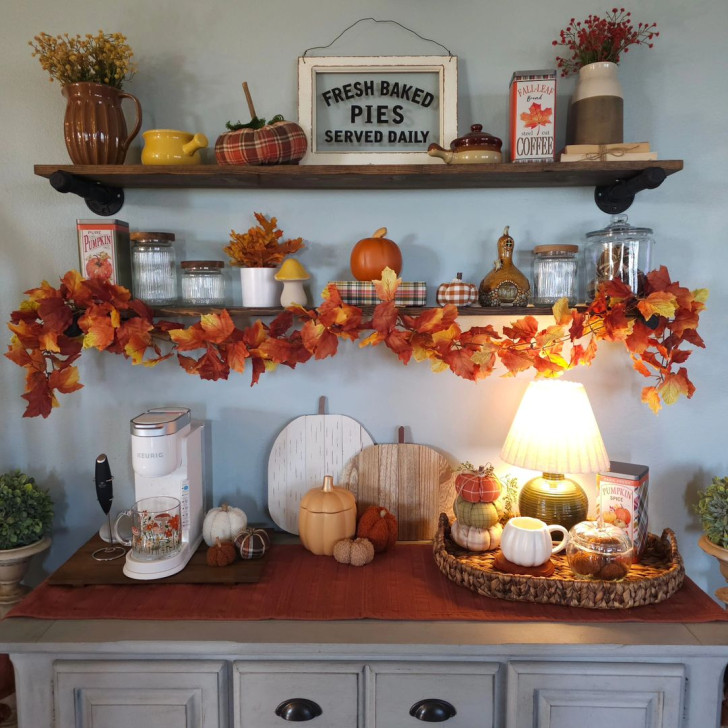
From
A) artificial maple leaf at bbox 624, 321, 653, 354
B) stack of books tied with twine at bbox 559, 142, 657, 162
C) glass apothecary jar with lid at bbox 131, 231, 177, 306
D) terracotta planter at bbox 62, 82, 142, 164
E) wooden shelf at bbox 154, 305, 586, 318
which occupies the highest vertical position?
terracotta planter at bbox 62, 82, 142, 164

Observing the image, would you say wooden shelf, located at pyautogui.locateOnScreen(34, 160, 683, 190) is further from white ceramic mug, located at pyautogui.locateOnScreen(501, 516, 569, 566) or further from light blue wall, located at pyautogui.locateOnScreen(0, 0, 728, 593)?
white ceramic mug, located at pyautogui.locateOnScreen(501, 516, 569, 566)

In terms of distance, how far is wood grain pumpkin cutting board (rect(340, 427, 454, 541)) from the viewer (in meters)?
1.62

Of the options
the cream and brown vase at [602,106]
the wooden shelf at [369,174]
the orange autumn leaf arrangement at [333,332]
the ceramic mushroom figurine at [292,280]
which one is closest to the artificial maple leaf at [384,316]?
the orange autumn leaf arrangement at [333,332]

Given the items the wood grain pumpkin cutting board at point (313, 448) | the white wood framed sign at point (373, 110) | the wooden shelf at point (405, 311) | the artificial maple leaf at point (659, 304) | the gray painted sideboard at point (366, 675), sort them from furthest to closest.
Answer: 1. the wood grain pumpkin cutting board at point (313, 448)
2. the white wood framed sign at point (373, 110)
3. the wooden shelf at point (405, 311)
4. the artificial maple leaf at point (659, 304)
5. the gray painted sideboard at point (366, 675)

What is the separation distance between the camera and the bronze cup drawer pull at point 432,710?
46.0 inches

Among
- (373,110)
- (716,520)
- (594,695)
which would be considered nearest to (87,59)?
(373,110)

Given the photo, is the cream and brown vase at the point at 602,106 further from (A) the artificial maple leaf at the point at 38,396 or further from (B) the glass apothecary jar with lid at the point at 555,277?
(A) the artificial maple leaf at the point at 38,396

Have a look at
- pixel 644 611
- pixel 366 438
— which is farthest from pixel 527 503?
pixel 366 438

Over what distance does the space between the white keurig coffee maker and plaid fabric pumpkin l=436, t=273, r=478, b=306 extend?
71 centimetres

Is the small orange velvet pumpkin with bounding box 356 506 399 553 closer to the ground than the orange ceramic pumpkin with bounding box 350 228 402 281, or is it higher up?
closer to the ground

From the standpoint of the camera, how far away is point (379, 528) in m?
1.49

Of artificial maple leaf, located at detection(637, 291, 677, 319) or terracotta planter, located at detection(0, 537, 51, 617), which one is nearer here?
artificial maple leaf, located at detection(637, 291, 677, 319)

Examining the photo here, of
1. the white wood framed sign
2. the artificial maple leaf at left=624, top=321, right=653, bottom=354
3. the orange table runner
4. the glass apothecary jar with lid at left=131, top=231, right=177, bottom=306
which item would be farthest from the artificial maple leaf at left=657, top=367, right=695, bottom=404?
the glass apothecary jar with lid at left=131, top=231, right=177, bottom=306

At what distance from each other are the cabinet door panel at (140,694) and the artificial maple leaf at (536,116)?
4.54 feet
